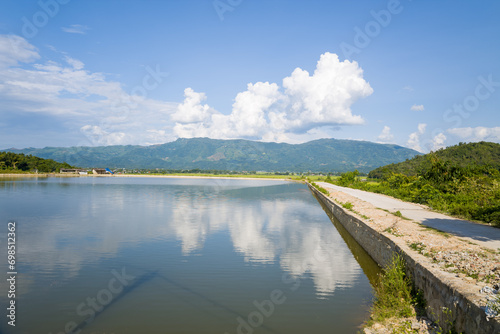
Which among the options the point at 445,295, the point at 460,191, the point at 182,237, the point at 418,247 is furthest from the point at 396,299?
the point at 460,191

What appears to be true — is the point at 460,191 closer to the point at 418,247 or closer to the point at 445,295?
the point at 418,247

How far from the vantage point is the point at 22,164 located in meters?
99.9

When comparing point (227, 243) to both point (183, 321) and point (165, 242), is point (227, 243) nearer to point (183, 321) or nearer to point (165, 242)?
point (165, 242)

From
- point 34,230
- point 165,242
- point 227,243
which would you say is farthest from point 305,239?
point 34,230

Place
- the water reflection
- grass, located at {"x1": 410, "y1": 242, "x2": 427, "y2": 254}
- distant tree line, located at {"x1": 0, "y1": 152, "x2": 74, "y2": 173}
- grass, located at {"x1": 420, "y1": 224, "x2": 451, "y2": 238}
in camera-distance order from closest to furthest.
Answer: grass, located at {"x1": 410, "y1": 242, "x2": 427, "y2": 254}, grass, located at {"x1": 420, "y1": 224, "x2": 451, "y2": 238}, the water reflection, distant tree line, located at {"x1": 0, "y1": 152, "x2": 74, "y2": 173}

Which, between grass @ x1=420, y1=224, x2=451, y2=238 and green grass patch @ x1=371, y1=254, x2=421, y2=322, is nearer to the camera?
green grass patch @ x1=371, y1=254, x2=421, y2=322

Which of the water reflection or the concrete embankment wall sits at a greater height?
the concrete embankment wall

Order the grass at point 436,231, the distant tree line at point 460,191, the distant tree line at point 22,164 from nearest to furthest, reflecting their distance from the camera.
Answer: the grass at point 436,231, the distant tree line at point 460,191, the distant tree line at point 22,164

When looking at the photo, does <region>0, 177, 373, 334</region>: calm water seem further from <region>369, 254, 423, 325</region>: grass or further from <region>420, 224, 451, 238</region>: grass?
<region>420, 224, 451, 238</region>: grass

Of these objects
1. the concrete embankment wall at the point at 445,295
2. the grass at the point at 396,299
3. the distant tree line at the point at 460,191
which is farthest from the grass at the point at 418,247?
the distant tree line at the point at 460,191

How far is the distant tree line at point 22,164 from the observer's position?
9374 centimetres

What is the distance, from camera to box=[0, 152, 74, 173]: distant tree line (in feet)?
308

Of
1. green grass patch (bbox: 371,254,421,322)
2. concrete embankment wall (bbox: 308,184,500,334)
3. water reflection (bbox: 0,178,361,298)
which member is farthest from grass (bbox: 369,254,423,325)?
water reflection (bbox: 0,178,361,298)

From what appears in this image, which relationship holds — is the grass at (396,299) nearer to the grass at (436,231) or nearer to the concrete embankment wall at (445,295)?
the concrete embankment wall at (445,295)
